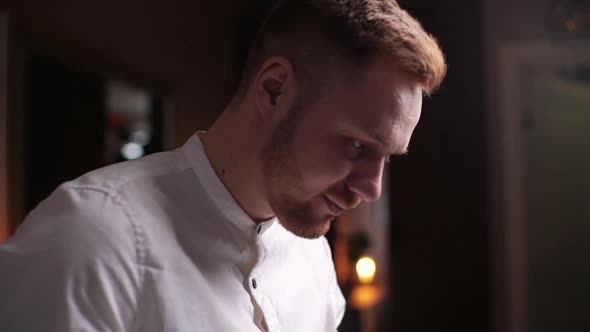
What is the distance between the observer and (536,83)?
159 inches

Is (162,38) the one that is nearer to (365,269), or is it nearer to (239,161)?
(365,269)

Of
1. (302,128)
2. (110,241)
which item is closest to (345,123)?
(302,128)

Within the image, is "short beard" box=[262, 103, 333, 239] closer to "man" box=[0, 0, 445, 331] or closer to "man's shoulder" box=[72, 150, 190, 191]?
"man" box=[0, 0, 445, 331]

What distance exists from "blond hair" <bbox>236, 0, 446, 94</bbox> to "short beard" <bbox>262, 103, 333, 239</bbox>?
0.29ft

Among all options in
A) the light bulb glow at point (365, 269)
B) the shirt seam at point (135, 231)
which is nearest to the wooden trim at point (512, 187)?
the light bulb glow at point (365, 269)

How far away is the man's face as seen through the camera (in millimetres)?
912

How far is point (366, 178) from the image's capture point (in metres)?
0.93

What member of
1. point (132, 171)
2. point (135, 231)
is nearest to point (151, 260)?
point (135, 231)

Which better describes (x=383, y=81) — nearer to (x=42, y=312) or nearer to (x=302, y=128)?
(x=302, y=128)

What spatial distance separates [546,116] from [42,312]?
390cm

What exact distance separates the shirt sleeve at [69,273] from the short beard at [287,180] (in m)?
0.24

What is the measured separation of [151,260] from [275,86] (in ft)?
1.06

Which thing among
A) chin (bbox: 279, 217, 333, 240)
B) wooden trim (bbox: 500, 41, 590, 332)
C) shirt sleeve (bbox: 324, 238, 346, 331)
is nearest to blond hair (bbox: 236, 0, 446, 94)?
chin (bbox: 279, 217, 333, 240)

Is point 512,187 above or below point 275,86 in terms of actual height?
below
